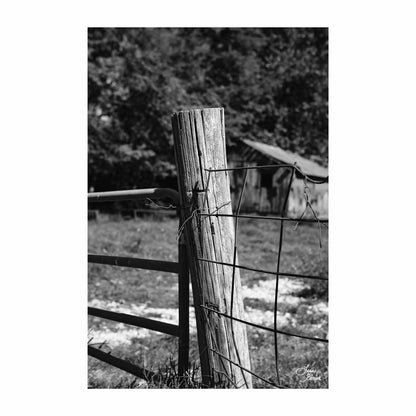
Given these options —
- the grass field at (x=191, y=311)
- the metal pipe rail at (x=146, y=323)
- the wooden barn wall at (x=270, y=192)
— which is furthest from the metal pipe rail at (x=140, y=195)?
the wooden barn wall at (x=270, y=192)

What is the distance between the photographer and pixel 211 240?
8.28 feet

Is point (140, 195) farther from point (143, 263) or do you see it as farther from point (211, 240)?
point (211, 240)

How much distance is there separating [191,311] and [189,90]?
2124 centimetres

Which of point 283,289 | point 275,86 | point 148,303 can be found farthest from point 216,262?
point 275,86

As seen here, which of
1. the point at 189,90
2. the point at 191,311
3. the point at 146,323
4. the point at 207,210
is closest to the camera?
the point at 207,210

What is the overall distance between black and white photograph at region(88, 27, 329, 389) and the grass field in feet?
0.09

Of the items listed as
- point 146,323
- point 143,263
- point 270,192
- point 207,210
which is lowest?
point 146,323

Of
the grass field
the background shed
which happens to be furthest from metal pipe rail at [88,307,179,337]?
the background shed

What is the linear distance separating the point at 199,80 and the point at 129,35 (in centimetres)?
428

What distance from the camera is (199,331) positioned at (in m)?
2.61

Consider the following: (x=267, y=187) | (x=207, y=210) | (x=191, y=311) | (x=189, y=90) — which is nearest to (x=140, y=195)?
(x=207, y=210)

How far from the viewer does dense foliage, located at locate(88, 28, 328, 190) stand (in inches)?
941

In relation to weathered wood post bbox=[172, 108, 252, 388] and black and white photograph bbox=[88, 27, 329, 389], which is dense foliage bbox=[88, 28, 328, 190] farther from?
weathered wood post bbox=[172, 108, 252, 388]

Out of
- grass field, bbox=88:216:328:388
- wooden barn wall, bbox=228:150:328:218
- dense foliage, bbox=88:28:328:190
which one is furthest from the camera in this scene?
wooden barn wall, bbox=228:150:328:218
